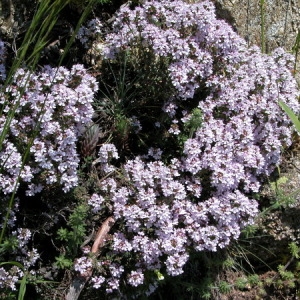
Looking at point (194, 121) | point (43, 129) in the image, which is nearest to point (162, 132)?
point (194, 121)

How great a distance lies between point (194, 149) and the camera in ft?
11.0

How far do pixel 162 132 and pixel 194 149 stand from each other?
0.41 m

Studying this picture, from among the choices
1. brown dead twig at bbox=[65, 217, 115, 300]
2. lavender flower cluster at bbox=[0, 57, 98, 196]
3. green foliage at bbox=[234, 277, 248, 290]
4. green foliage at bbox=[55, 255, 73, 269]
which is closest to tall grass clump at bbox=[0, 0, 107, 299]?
lavender flower cluster at bbox=[0, 57, 98, 196]

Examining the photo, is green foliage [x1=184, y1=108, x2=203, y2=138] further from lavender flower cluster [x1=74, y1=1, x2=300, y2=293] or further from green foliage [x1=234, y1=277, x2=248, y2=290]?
green foliage [x1=234, y1=277, x2=248, y2=290]

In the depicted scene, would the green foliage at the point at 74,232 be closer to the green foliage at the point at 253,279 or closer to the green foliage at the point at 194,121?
the green foliage at the point at 194,121

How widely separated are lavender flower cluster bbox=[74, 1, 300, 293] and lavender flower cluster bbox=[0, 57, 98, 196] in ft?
1.24

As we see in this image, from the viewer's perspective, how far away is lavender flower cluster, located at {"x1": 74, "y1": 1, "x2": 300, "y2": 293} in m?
3.19

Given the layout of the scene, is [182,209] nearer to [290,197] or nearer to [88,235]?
[88,235]

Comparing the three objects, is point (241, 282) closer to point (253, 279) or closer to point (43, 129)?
point (253, 279)

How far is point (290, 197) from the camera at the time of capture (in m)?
3.81

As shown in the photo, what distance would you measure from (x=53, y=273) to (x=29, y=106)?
3.92 feet

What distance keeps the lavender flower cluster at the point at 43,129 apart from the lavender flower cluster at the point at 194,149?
377mm

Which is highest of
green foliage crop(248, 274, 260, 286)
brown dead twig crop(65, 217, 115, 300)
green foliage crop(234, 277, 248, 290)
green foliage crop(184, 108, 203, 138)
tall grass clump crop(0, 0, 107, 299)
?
green foliage crop(184, 108, 203, 138)

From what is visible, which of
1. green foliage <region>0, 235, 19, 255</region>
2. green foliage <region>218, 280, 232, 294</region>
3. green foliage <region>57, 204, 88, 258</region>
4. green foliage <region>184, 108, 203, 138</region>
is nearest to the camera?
Answer: green foliage <region>0, 235, 19, 255</region>
